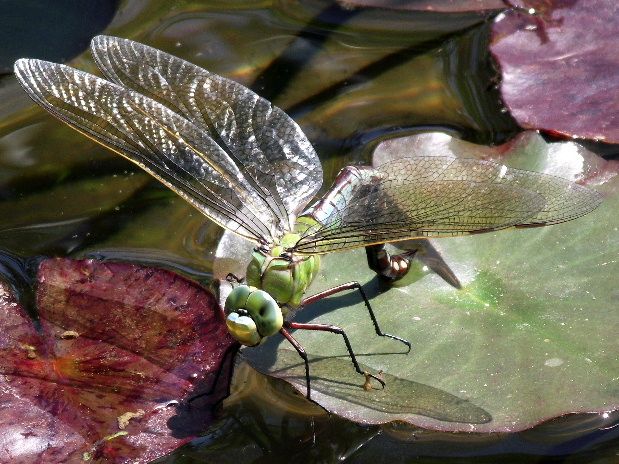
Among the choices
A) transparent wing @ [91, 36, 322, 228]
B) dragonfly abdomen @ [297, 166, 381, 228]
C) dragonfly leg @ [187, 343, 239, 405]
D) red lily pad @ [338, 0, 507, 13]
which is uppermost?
red lily pad @ [338, 0, 507, 13]

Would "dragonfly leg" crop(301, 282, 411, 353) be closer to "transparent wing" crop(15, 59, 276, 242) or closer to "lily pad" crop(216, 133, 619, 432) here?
"lily pad" crop(216, 133, 619, 432)

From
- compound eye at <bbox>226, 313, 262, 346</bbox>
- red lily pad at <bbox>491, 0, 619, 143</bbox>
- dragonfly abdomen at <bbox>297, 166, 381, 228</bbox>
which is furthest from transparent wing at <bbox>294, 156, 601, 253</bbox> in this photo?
red lily pad at <bbox>491, 0, 619, 143</bbox>

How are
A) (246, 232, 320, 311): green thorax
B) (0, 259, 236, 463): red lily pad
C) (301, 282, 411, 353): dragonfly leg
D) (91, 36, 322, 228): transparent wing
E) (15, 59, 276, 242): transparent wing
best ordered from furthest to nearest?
(91, 36, 322, 228): transparent wing, (15, 59, 276, 242): transparent wing, (246, 232, 320, 311): green thorax, (301, 282, 411, 353): dragonfly leg, (0, 259, 236, 463): red lily pad

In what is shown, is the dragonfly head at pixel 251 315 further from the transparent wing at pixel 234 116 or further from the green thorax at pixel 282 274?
the transparent wing at pixel 234 116

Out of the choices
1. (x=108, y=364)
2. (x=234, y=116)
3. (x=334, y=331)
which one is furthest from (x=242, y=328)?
(x=234, y=116)

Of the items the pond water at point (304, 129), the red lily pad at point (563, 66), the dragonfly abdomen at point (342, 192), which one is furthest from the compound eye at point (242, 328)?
the red lily pad at point (563, 66)

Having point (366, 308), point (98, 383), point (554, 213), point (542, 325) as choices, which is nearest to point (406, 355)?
point (366, 308)
